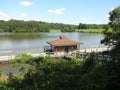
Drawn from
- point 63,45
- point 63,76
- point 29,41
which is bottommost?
point 29,41

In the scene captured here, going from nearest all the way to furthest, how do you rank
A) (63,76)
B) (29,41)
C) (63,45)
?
1. (63,76)
2. (63,45)
3. (29,41)

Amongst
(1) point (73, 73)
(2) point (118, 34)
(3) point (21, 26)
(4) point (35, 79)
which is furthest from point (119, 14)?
(3) point (21, 26)

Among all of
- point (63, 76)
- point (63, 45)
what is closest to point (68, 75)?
point (63, 76)

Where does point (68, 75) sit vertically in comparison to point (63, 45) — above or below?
above

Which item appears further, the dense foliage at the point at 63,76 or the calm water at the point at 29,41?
the calm water at the point at 29,41

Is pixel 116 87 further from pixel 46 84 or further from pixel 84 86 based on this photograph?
pixel 46 84

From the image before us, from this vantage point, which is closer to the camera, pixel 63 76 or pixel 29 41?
pixel 63 76

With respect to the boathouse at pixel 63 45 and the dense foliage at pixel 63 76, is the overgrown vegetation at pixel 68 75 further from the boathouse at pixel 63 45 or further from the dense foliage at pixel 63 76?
the boathouse at pixel 63 45

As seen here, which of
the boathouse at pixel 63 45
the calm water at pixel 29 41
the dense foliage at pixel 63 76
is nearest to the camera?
the dense foliage at pixel 63 76

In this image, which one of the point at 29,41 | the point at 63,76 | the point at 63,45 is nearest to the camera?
the point at 63,76

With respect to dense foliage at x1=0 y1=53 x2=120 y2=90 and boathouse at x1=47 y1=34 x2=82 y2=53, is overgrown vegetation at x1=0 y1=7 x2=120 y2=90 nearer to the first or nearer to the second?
dense foliage at x1=0 y1=53 x2=120 y2=90

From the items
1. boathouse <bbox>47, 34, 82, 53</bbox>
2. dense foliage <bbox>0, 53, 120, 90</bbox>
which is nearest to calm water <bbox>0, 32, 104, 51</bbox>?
boathouse <bbox>47, 34, 82, 53</bbox>

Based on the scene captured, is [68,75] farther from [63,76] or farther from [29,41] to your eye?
[29,41]

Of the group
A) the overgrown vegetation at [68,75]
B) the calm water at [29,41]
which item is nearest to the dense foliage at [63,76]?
the overgrown vegetation at [68,75]
